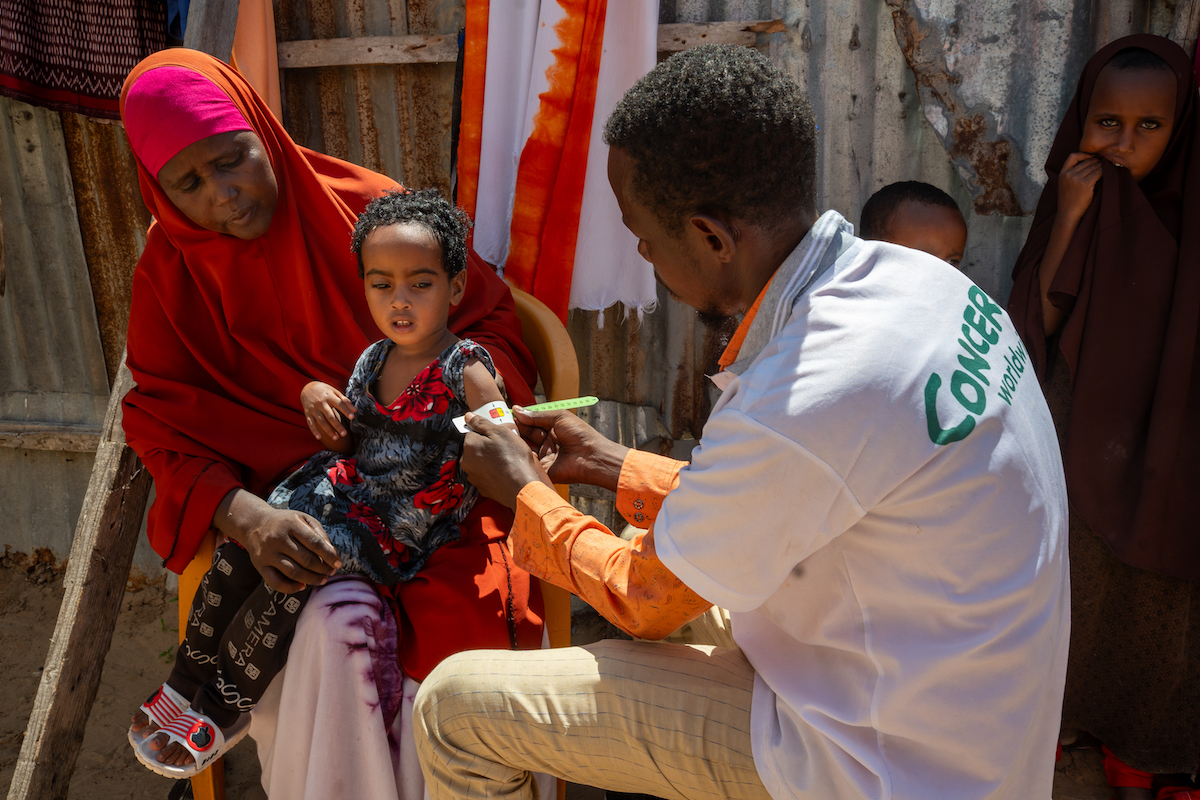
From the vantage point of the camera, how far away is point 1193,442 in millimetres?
2262

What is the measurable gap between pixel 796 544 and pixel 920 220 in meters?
1.71

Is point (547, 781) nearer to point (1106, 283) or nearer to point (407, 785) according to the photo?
point (407, 785)

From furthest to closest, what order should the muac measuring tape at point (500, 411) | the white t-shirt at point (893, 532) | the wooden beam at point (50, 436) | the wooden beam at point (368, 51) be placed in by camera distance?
the wooden beam at point (50, 436), the wooden beam at point (368, 51), the muac measuring tape at point (500, 411), the white t-shirt at point (893, 532)

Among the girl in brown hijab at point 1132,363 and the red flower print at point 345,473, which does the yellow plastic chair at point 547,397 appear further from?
the girl in brown hijab at point 1132,363

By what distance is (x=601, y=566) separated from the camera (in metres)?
1.41

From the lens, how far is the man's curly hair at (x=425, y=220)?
2080 millimetres

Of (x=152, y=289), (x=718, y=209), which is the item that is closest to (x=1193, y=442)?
(x=718, y=209)

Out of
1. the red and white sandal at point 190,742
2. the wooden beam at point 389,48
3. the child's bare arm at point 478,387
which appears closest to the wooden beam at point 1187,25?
the wooden beam at point 389,48

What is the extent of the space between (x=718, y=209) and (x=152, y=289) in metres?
1.78

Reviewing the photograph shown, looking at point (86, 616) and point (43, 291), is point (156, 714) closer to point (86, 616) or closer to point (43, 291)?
point (86, 616)

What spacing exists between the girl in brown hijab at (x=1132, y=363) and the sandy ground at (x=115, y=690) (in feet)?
1.03

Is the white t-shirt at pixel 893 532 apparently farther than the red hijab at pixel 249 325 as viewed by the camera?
No

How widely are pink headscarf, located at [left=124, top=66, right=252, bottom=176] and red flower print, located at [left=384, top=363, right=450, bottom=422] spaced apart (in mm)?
889

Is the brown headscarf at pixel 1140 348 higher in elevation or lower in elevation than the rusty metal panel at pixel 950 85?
lower
